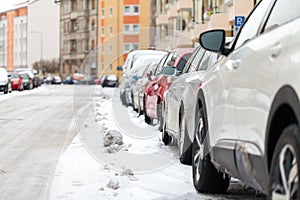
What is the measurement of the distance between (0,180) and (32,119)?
9.72m

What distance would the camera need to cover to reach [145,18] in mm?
70000

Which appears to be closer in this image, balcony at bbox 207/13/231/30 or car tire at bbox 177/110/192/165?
car tire at bbox 177/110/192/165

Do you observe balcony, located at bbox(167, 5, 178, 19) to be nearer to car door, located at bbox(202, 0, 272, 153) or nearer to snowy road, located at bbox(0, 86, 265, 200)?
snowy road, located at bbox(0, 86, 265, 200)

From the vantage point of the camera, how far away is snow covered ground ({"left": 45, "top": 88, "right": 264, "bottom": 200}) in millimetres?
7012

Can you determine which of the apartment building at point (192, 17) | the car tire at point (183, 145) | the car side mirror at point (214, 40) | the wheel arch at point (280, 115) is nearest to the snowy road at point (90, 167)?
the car tire at point (183, 145)

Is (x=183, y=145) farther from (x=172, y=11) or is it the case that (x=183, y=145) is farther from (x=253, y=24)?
(x=172, y=11)

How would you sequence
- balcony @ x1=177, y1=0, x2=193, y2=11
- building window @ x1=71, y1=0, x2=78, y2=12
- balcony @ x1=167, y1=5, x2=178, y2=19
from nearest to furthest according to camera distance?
1. balcony @ x1=177, y1=0, x2=193, y2=11
2. balcony @ x1=167, y1=5, x2=178, y2=19
3. building window @ x1=71, y1=0, x2=78, y2=12

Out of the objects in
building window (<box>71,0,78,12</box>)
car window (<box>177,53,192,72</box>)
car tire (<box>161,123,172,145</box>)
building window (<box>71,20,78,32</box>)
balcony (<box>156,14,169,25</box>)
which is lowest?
car tire (<box>161,123,172,145</box>)

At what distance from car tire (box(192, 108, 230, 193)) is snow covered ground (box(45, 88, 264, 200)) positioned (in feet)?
0.29

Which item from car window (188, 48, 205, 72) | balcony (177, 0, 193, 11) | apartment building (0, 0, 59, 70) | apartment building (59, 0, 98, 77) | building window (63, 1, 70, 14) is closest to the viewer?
car window (188, 48, 205, 72)

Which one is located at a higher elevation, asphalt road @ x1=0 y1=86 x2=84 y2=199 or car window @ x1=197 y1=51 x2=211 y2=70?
car window @ x1=197 y1=51 x2=211 y2=70

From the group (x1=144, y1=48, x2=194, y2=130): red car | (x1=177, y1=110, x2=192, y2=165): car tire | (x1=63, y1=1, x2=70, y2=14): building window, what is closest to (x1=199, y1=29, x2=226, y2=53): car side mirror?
(x1=177, y1=110, x2=192, y2=165): car tire

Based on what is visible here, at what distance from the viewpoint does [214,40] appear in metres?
6.21

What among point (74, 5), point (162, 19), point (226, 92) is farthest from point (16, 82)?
point (74, 5)
